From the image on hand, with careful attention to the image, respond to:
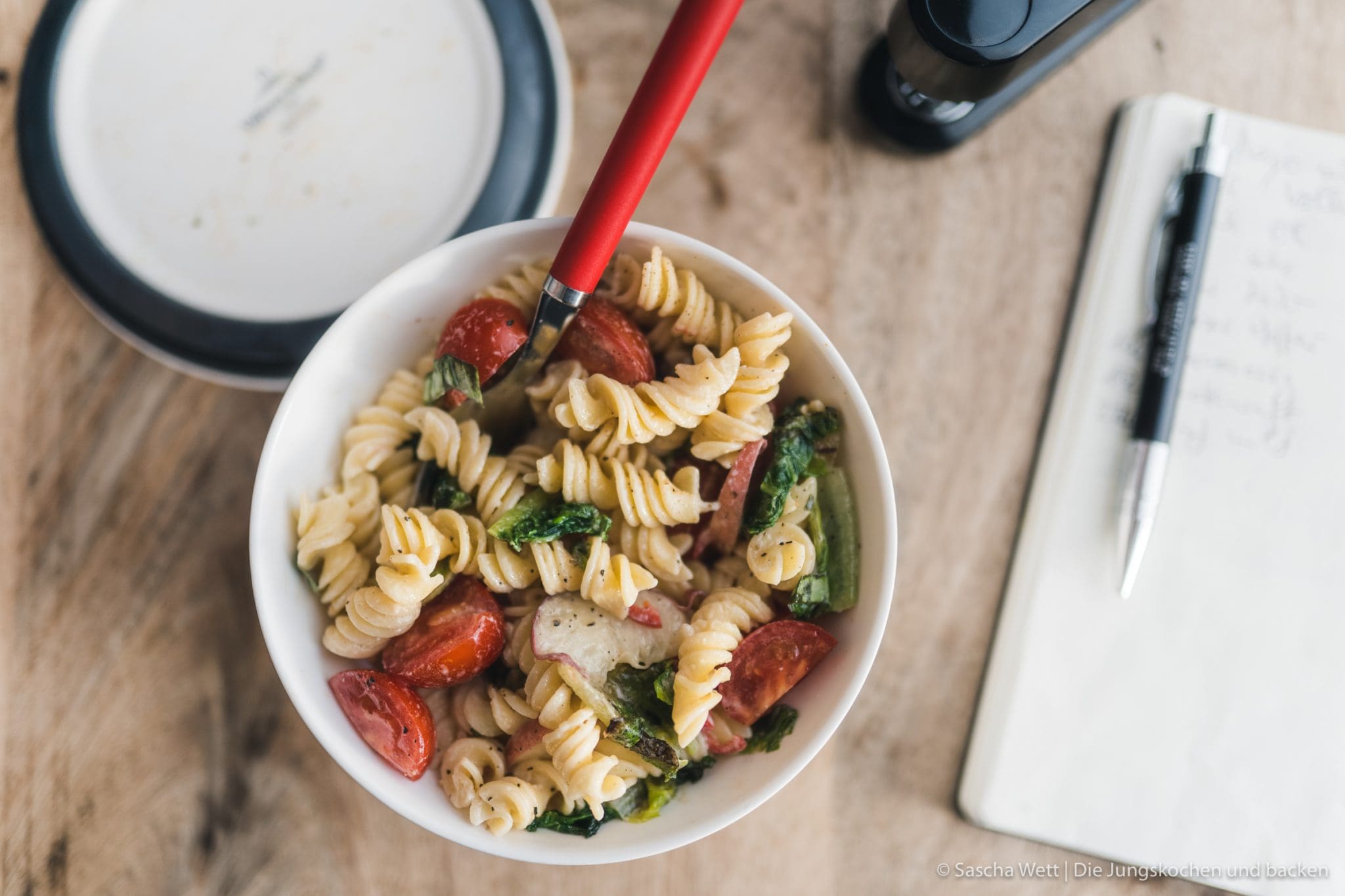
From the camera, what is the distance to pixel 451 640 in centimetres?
131

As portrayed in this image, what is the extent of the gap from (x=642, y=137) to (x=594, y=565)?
1.97 ft

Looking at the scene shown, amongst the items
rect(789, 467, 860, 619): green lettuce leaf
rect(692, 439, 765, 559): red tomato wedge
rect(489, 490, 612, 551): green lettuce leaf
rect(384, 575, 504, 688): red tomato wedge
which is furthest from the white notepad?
rect(384, 575, 504, 688): red tomato wedge

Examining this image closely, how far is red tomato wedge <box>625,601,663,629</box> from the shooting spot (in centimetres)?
135

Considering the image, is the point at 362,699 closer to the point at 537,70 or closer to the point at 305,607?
the point at 305,607

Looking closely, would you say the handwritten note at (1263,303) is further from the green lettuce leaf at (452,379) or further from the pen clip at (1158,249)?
the green lettuce leaf at (452,379)

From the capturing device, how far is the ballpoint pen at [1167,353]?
1.72 metres

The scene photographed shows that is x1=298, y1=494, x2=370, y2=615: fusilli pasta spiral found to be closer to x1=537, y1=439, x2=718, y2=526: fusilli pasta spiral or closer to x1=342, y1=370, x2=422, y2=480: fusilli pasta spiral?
x1=342, y1=370, x2=422, y2=480: fusilli pasta spiral

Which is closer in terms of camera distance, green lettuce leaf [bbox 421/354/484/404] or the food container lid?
green lettuce leaf [bbox 421/354/484/404]

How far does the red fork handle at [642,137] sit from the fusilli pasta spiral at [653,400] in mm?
156

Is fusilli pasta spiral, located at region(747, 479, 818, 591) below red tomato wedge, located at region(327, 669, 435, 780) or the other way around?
the other way around

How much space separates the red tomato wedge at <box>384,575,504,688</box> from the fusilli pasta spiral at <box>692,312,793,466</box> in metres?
Answer: 0.40

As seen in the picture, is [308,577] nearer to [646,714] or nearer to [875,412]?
[646,714]

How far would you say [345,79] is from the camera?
169 cm

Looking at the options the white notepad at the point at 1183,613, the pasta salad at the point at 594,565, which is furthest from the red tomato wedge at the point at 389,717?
the white notepad at the point at 1183,613
